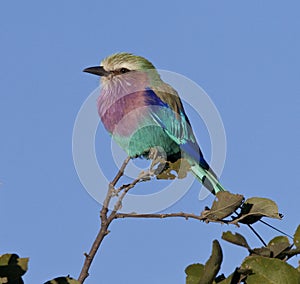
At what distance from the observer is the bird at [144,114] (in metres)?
6.18

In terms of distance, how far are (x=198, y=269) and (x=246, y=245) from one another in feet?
0.75

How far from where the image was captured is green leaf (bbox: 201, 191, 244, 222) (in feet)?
10.5

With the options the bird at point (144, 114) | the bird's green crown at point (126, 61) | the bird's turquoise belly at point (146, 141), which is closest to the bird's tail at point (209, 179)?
the bird at point (144, 114)

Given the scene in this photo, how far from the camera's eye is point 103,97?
6.75 m

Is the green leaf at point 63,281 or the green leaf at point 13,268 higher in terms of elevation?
the green leaf at point 13,268

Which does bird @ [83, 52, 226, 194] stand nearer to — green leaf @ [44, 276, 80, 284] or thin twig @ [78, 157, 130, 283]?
thin twig @ [78, 157, 130, 283]

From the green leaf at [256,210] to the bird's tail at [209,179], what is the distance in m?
2.76

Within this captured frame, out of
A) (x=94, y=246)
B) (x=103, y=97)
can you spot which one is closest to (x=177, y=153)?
(x=103, y=97)

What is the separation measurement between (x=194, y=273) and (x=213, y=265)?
174 millimetres

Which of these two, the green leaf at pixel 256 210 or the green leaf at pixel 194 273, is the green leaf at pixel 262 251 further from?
the green leaf at pixel 256 210

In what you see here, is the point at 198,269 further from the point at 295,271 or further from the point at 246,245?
the point at 295,271

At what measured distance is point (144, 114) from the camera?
643 cm

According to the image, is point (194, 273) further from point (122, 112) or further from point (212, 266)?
point (122, 112)

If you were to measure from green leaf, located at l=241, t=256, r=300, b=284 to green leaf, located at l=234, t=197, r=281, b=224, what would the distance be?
68cm
